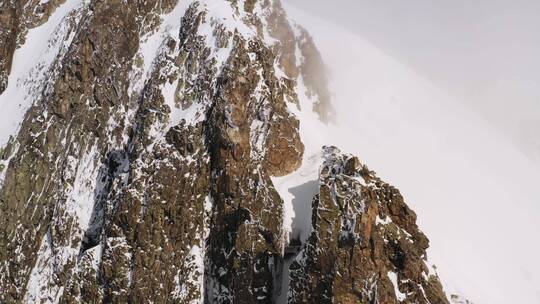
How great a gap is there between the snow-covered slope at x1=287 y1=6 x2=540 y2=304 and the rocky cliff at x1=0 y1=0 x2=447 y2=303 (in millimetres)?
8303

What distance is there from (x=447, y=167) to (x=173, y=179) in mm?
33462

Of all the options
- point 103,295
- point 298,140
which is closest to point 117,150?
point 103,295

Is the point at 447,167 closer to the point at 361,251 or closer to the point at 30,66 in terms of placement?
the point at 361,251

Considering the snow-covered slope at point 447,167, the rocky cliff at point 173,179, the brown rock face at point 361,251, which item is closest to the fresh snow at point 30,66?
the rocky cliff at point 173,179

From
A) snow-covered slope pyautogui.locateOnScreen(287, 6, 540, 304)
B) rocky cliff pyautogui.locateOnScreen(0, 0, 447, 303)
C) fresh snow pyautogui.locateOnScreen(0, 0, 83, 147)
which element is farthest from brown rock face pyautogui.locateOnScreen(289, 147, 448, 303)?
fresh snow pyautogui.locateOnScreen(0, 0, 83, 147)

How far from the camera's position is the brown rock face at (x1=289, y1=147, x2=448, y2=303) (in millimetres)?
28055

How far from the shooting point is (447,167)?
55281mm

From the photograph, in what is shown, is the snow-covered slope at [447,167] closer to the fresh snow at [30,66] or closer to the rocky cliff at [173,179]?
the rocky cliff at [173,179]

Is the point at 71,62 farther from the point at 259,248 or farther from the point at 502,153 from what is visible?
the point at 502,153

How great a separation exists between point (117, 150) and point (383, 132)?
2954cm

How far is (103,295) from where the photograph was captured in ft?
119

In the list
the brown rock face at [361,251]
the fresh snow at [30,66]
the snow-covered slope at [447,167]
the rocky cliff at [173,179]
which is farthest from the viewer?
the fresh snow at [30,66]

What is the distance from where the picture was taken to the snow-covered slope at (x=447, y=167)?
4150 centimetres

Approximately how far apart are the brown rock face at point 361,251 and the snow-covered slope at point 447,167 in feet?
21.3
